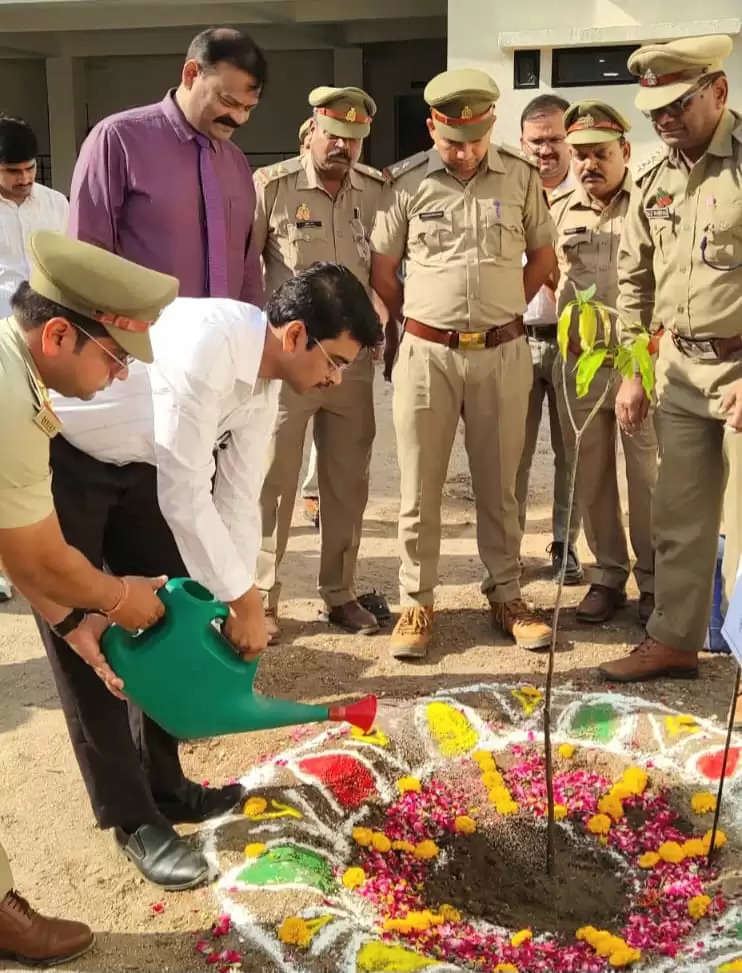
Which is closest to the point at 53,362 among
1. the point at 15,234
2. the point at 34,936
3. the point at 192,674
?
the point at 192,674

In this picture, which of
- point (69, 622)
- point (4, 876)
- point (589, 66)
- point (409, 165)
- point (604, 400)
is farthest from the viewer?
point (589, 66)

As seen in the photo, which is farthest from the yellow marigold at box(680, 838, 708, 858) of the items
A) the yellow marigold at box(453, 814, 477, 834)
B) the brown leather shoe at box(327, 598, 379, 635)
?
the brown leather shoe at box(327, 598, 379, 635)

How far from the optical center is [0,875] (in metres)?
2.43

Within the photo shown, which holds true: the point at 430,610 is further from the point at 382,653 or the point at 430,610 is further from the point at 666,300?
the point at 666,300

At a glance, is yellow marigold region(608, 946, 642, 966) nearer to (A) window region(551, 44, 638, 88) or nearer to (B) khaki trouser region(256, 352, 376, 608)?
(B) khaki trouser region(256, 352, 376, 608)

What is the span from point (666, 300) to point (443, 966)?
98.3 inches

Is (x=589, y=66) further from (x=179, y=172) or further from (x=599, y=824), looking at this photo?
(x=599, y=824)

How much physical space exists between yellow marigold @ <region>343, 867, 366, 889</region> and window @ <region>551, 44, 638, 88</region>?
9901 millimetres

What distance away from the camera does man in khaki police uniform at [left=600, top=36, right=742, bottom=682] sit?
3.73m

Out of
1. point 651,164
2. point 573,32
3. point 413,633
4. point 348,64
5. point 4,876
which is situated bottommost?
point 413,633

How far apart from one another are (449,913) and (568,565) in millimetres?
2575

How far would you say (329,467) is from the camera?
466cm

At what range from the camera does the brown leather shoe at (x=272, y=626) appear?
465 cm

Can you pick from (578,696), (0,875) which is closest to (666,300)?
(578,696)
